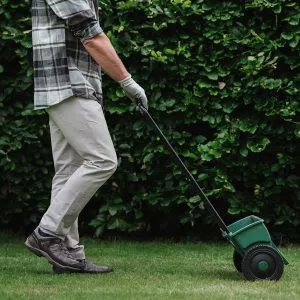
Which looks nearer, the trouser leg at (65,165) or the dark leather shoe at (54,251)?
the dark leather shoe at (54,251)

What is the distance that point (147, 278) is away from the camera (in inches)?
200

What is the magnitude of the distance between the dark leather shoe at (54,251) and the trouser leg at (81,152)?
80 millimetres

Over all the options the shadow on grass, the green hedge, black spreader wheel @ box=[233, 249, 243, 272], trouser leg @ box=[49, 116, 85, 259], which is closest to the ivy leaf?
the green hedge

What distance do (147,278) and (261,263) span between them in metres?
0.65

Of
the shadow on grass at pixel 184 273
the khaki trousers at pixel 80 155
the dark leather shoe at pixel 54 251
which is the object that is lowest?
the shadow on grass at pixel 184 273

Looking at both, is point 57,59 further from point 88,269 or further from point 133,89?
point 88,269

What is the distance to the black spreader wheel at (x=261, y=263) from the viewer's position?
4957 millimetres

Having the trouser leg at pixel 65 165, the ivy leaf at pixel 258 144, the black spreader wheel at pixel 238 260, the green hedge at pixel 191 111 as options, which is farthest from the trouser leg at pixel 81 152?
the ivy leaf at pixel 258 144

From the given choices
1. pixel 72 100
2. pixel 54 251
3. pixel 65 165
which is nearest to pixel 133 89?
pixel 72 100

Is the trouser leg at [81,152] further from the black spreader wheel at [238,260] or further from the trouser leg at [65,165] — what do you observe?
the black spreader wheel at [238,260]

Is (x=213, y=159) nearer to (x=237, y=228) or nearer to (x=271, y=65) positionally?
(x=271, y=65)

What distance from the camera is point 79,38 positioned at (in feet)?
16.6

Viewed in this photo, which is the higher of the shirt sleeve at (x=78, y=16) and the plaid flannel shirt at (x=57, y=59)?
the shirt sleeve at (x=78, y=16)

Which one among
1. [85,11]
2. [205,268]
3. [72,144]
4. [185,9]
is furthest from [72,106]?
[185,9]
